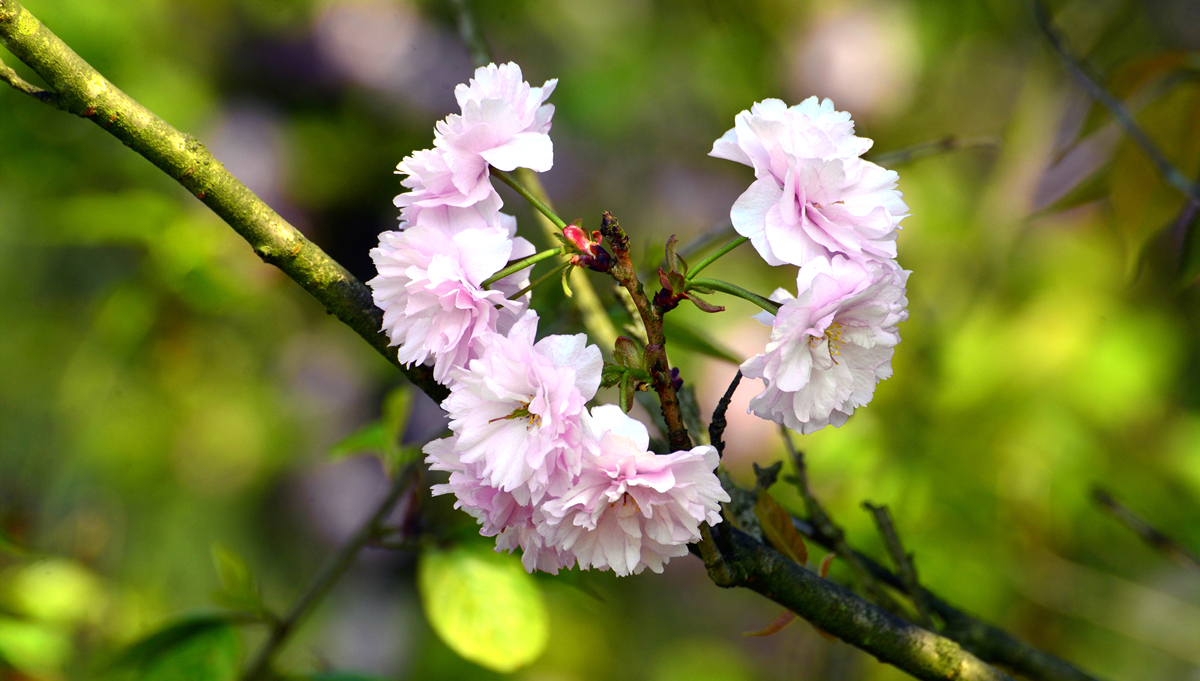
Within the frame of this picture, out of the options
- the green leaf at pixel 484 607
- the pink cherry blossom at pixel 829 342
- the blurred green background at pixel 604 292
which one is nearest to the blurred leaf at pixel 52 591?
the blurred green background at pixel 604 292

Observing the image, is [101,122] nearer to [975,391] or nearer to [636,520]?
[636,520]

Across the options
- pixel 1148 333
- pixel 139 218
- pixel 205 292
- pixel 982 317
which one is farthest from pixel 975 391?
pixel 139 218

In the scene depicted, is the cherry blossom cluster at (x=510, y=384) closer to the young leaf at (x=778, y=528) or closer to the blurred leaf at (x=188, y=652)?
the young leaf at (x=778, y=528)

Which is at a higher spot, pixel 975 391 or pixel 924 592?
pixel 975 391

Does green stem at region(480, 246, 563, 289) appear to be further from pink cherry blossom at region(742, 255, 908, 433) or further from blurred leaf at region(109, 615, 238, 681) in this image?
blurred leaf at region(109, 615, 238, 681)

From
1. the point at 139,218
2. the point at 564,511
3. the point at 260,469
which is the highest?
the point at 139,218
